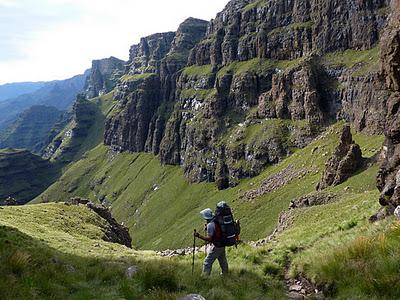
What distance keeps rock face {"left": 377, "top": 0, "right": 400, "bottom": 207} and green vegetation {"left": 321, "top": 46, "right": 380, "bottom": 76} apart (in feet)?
421

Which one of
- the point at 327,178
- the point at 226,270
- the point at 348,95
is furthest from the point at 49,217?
the point at 348,95

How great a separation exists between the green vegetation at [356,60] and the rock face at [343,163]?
57.7 metres

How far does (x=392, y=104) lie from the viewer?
80.9 feet

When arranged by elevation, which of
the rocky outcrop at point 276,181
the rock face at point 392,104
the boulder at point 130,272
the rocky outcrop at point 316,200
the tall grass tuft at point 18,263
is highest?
the rock face at point 392,104

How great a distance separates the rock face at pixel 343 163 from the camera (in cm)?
Result: 8975

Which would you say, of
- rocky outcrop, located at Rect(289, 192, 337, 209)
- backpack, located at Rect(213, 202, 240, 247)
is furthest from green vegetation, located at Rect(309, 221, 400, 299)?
rocky outcrop, located at Rect(289, 192, 337, 209)

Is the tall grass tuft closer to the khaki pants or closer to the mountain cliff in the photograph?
the mountain cliff

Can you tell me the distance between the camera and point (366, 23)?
16838 cm

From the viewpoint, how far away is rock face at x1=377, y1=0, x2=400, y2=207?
22.7 m

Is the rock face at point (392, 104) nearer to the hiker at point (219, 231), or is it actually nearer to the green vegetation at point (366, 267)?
the green vegetation at point (366, 267)

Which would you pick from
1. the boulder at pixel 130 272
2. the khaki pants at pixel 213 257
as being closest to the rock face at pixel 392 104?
the khaki pants at pixel 213 257

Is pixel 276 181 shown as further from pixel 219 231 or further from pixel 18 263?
pixel 18 263

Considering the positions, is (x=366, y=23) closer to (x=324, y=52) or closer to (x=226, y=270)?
(x=324, y=52)

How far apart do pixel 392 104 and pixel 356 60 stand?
155 metres
